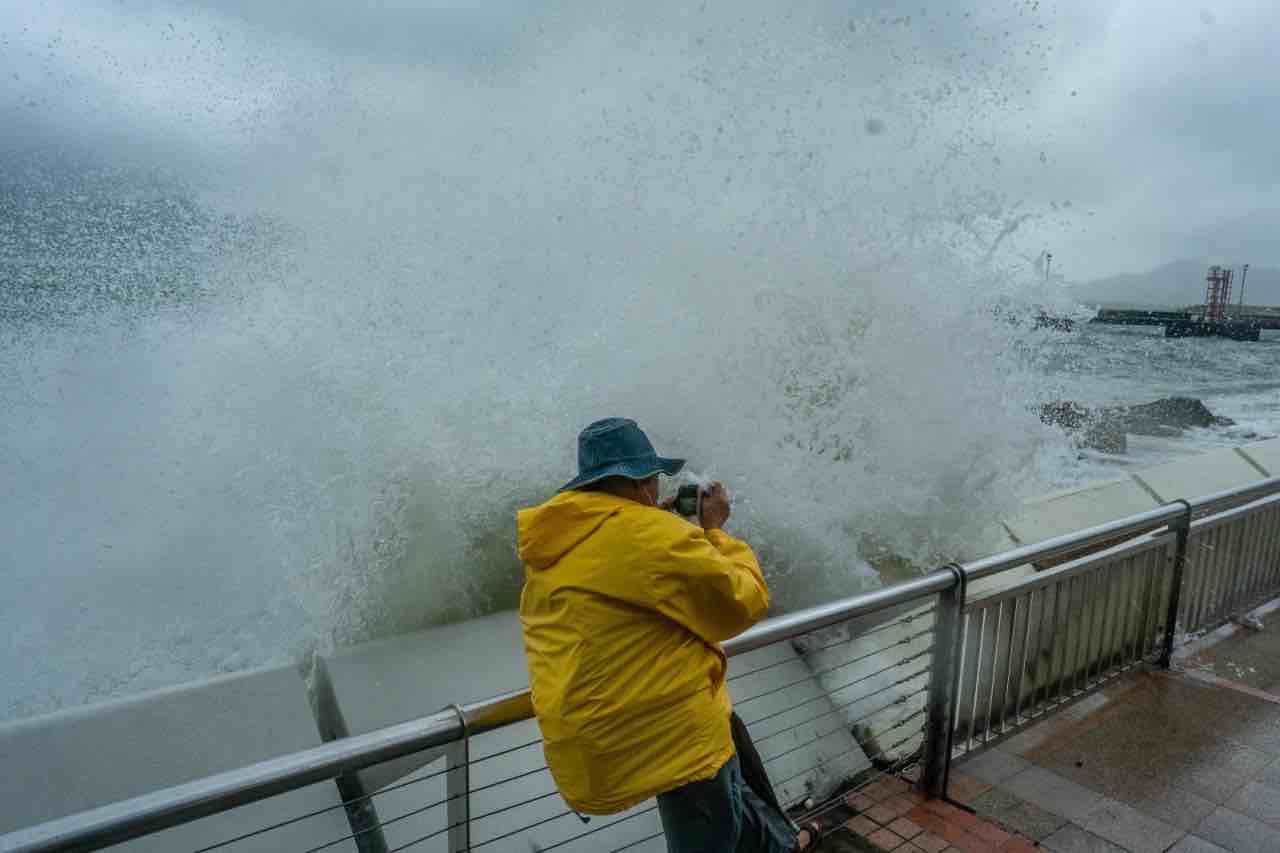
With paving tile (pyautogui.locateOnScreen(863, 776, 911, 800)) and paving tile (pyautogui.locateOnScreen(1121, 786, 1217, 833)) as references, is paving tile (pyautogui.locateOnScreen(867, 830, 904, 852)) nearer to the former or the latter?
paving tile (pyautogui.locateOnScreen(863, 776, 911, 800))

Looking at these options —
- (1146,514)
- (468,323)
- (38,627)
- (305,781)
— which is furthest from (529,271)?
(305,781)

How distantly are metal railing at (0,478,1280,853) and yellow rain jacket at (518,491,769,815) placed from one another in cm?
19

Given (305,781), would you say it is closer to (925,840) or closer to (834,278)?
(925,840)

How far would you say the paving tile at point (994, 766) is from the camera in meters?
3.66

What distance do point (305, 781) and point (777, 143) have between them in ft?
21.2

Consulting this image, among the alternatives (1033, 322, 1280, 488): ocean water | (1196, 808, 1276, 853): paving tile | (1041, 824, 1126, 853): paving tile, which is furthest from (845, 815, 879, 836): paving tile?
(1033, 322, 1280, 488): ocean water

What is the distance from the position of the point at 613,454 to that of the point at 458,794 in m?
0.93

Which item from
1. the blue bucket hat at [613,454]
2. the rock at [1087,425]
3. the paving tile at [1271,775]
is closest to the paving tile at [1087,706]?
the paving tile at [1271,775]

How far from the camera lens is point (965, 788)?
3572mm

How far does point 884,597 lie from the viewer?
10.00 ft

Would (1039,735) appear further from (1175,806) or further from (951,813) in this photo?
(951,813)

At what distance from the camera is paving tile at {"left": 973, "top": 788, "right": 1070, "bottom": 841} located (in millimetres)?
3268

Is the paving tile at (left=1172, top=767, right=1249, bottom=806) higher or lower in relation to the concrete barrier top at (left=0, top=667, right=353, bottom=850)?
lower

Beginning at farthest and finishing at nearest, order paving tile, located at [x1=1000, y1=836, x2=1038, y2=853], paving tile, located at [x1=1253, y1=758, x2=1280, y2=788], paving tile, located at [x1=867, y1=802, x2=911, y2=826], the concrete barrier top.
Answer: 1. paving tile, located at [x1=1253, y1=758, x2=1280, y2=788]
2. paving tile, located at [x1=867, y1=802, x2=911, y2=826]
3. paving tile, located at [x1=1000, y1=836, x2=1038, y2=853]
4. the concrete barrier top
